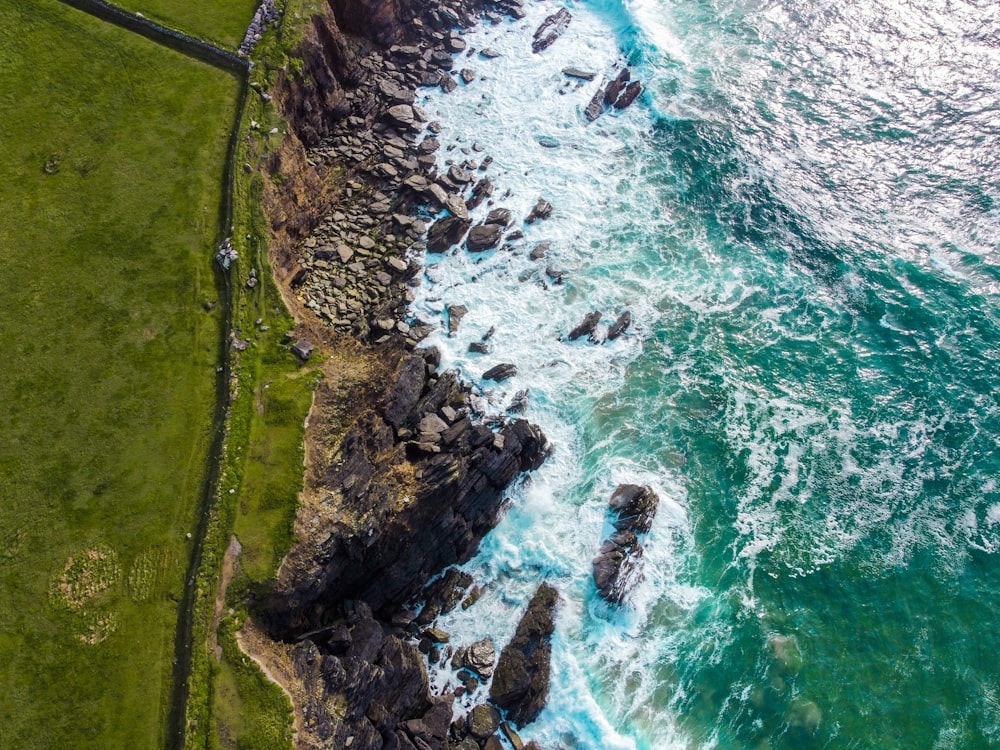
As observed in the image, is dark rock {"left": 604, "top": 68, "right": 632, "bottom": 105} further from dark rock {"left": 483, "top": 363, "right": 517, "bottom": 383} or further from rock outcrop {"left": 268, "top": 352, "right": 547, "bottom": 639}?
rock outcrop {"left": 268, "top": 352, "right": 547, "bottom": 639}

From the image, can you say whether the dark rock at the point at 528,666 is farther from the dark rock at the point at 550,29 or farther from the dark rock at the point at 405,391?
the dark rock at the point at 550,29

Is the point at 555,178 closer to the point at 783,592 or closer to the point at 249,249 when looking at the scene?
the point at 249,249

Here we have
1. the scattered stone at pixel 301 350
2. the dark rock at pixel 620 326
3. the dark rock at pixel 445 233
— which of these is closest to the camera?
the scattered stone at pixel 301 350

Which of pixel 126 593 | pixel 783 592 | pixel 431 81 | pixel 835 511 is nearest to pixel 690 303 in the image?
pixel 835 511

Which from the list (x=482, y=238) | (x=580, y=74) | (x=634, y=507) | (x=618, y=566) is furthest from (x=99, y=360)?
(x=580, y=74)

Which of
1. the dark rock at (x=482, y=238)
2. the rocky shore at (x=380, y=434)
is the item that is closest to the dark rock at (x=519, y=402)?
the rocky shore at (x=380, y=434)

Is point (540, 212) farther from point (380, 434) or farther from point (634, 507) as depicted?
point (634, 507)
